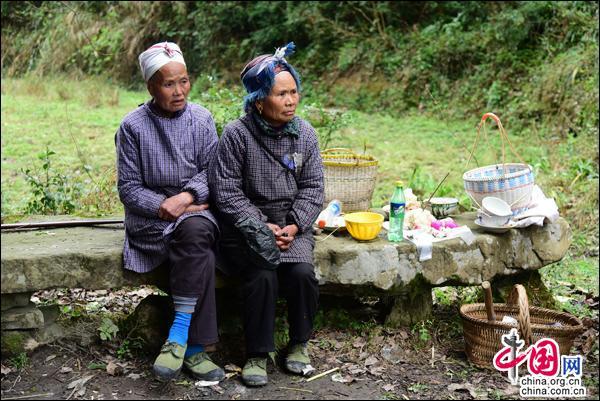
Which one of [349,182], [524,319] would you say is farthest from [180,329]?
[524,319]

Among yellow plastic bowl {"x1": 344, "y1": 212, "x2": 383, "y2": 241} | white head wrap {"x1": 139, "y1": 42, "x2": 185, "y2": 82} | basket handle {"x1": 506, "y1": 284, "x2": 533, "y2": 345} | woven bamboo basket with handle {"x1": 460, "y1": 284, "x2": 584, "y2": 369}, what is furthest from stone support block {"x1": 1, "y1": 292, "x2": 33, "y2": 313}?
basket handle {"x1": 506, "y1": 284, "x2": 533, "y2": 345}

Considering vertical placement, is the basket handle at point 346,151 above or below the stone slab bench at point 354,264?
above

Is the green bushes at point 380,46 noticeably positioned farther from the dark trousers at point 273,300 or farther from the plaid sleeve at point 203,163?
the dark trousers at point 273,300

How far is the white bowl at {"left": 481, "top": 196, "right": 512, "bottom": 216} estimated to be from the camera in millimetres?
4441

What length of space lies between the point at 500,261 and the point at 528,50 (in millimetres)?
6520

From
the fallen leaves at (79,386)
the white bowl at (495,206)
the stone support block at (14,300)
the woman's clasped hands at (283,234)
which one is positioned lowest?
the fallen leaves at (79,386)

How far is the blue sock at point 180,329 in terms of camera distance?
376cm

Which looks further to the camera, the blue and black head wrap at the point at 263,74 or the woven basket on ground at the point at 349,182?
the woven basket on ground at the point at 349,182

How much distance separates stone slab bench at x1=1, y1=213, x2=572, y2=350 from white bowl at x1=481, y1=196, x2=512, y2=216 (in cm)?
15

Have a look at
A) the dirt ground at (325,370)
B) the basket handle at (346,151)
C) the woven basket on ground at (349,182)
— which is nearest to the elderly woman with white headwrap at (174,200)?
the dirt ground at (325,370)

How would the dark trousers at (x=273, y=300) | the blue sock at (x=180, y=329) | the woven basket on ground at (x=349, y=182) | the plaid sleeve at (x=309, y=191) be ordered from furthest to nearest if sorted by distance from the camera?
the woven basket on ground at (x=349, y=182)
the plaid sleeve at (x=309, y=191)
the dark trousers at (x=273, y=300)
the blue sock at (x=180, y=329)

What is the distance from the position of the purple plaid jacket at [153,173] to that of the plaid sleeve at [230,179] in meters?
0.08

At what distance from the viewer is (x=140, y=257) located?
13.1ft

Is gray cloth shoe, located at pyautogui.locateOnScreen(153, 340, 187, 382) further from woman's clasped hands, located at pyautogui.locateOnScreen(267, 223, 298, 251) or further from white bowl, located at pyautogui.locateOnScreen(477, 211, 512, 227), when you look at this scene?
white bowl, located at pyautogui.locateOnScreen(477, 211, 512, 227)
